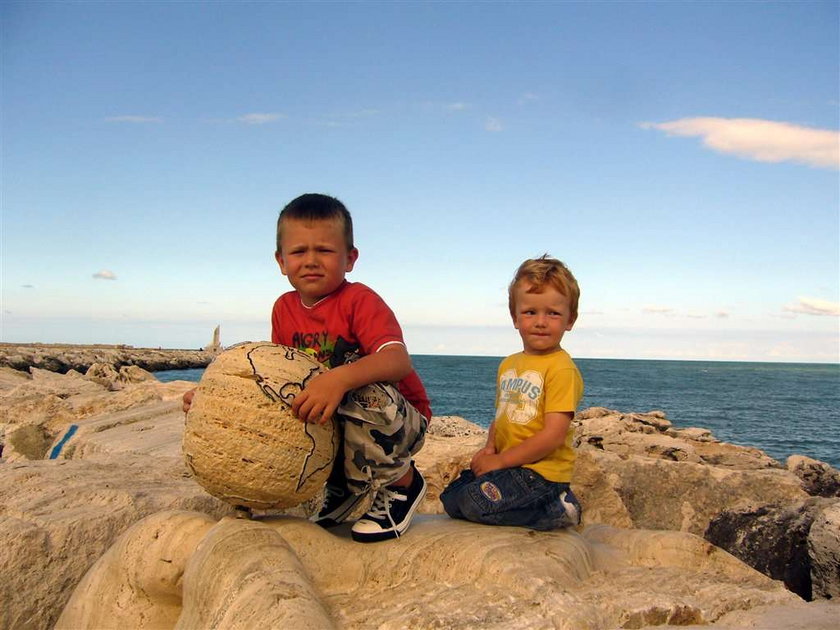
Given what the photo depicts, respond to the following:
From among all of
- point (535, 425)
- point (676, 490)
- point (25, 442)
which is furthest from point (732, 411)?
point (535, 425)

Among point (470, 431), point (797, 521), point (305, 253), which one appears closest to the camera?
point (305, 253)

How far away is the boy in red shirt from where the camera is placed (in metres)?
3.55

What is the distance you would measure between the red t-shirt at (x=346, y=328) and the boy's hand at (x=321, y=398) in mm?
332

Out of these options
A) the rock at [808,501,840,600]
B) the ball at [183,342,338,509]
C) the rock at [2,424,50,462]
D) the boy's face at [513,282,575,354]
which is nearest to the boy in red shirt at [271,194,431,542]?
the ball at [183,342,338,509]

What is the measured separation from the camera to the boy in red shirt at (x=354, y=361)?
355 cm

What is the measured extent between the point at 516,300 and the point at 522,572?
1508 mm

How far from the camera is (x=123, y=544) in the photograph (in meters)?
3.58

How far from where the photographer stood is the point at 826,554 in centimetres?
475

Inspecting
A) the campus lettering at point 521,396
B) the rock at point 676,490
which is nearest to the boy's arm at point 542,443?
the campus lettering at point 521,396

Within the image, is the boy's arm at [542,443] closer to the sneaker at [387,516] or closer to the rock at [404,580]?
the rock at [404,580]

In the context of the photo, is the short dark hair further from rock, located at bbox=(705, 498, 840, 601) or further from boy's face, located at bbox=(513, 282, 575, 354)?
rock, located at bbox=(705, 498, 840, 601)

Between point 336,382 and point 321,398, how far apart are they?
0.32 feet

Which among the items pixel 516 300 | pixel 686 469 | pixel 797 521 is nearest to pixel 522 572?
pixel 516 300

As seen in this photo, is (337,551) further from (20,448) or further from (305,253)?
(20,448)
